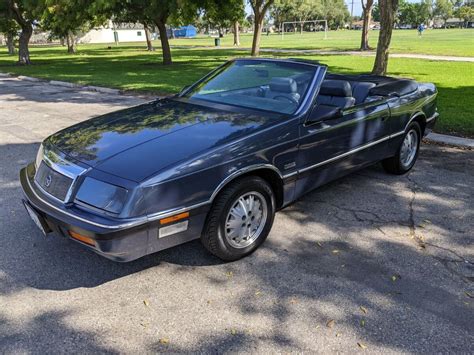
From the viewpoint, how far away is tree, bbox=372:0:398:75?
36.7 ft

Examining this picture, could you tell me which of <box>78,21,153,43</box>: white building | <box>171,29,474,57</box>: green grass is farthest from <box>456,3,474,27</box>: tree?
<box>78,21,153,43</box>: white building

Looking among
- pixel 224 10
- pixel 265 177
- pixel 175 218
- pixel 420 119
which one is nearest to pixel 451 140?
pixel 420 119

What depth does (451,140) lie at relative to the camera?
6.78 metres

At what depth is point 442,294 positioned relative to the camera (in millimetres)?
3074

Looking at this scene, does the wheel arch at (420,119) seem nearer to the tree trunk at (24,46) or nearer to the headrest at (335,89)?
the headrest at (335,89)

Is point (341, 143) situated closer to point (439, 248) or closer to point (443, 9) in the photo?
point (439, 248)

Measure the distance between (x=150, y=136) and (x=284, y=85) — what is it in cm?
146

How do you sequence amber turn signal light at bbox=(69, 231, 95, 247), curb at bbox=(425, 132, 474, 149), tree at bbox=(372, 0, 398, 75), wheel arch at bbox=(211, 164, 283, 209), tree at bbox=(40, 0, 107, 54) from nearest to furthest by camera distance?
amber turn signal light at bbox=(69, 231, 95, 247), wheel arch at bbox=(211, 164, 283, 209), curb at bbox=(425, 132, 474, 149), tree at bbox=(372, 0, 398, 75), tree at bbox=(40, 0, 107, 54)

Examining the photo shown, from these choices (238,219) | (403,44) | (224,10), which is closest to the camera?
(238,219)

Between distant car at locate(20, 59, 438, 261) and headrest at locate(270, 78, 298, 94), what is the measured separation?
1 centimetres

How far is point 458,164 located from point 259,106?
3313 mm

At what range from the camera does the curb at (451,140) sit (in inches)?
259

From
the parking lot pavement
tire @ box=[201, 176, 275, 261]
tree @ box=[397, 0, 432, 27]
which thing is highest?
tree @ box=[397, 0, 432, 27]

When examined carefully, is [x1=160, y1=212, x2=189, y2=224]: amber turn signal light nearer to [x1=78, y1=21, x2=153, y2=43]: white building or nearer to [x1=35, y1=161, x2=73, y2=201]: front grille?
[x1=35, y1=161, x2=73, y2=201]: front grille
